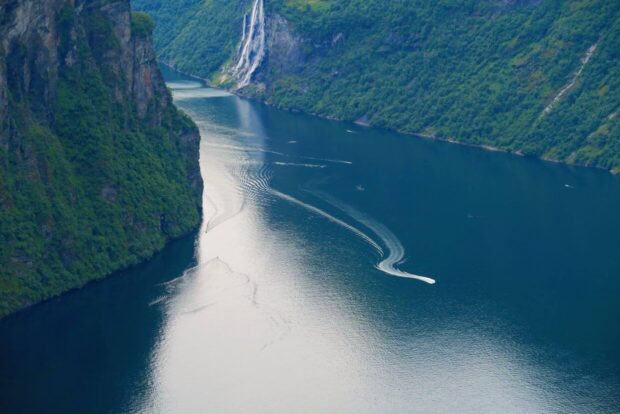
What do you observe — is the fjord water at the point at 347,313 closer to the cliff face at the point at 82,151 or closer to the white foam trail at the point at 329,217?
the white foam trail at the point at 329,217

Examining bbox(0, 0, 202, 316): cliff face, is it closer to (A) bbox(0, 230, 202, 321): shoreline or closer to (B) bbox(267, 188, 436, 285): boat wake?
(A) bbox(0, 230, 202, 321): shoreline

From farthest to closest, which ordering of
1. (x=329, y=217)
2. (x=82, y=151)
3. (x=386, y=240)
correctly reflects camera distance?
(x=329, y=217), (x=386, y=240), (x=82, y=151)

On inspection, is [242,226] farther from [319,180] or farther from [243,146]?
[243,146]

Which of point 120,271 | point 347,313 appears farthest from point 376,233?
point 120,271

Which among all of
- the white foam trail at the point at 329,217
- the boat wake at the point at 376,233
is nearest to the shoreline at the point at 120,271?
the white foam trail at the point at 329,217

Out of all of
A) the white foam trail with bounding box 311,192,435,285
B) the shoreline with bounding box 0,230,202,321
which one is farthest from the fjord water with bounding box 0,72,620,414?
the shoreline with bounding box 0,230,202,321

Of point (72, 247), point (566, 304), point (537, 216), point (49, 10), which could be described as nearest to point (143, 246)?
point (72, 247)

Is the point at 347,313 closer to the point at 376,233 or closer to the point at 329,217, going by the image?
the point at 376,233

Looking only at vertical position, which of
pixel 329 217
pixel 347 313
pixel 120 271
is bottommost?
pixel 120 271
